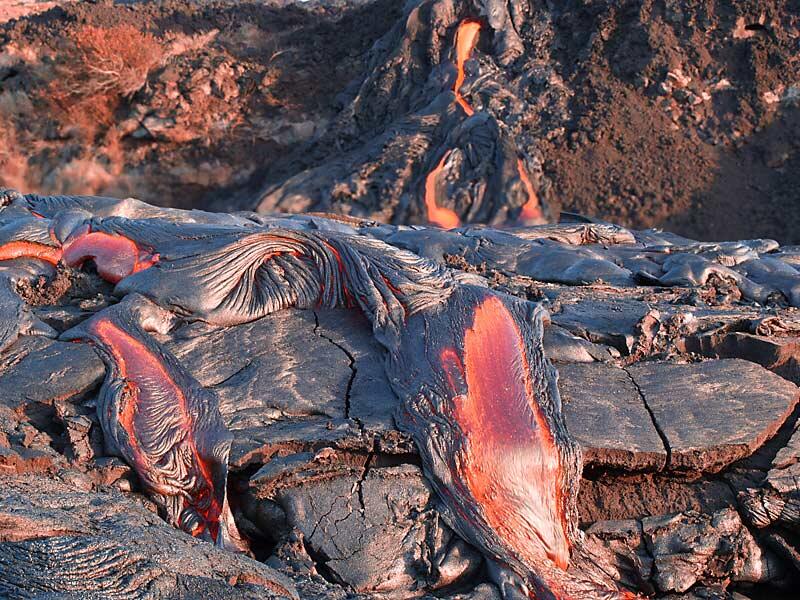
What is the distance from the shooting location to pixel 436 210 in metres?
10.3

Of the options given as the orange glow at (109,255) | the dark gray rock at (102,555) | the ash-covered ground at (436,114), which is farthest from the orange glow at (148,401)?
the ash-covered ground at (436,114)

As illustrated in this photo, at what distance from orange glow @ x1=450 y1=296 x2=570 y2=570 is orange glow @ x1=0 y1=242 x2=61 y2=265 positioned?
82.7 inches

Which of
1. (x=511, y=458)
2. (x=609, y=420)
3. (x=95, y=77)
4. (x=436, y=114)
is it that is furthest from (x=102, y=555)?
(x=95, y=77)

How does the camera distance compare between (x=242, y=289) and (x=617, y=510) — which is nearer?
(x=617, y=510)

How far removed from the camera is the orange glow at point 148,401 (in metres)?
3.29

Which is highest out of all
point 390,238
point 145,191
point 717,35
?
point 717,35

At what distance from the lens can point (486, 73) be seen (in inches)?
464

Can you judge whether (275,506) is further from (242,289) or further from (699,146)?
(699,146)

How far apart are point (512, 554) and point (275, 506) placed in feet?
3.01

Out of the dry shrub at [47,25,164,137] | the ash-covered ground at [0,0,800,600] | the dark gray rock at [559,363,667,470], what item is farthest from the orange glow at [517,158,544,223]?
the dark gray rock at [559,363,667,470]

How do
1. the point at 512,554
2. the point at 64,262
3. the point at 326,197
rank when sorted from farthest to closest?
the point at 326,197
the point at 64,262
the point at 512,554

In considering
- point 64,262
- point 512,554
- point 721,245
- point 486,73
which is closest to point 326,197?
point 486,73

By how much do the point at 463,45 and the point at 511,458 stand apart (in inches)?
377

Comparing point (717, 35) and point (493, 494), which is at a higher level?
point (717, 35)
